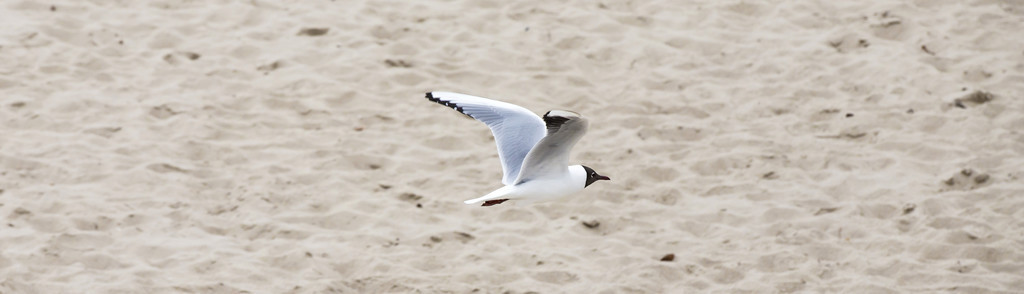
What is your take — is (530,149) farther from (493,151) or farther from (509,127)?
(493,151)

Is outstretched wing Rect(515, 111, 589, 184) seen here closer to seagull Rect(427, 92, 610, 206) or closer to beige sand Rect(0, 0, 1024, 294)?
seagull Rect(427, 92, 610, 206)

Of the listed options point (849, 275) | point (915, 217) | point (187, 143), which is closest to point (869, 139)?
point (915, 217)

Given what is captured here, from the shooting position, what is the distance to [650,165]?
6270 mm

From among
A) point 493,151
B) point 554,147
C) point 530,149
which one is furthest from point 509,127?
point 493,151

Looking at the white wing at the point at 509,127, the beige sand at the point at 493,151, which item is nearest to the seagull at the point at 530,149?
the white wing at the point at 509,127

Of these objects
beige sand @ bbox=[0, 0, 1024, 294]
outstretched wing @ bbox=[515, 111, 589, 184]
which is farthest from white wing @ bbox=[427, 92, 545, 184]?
beige sand @ bbox=[0, 0, 1024, 294]

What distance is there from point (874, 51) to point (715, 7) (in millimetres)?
982

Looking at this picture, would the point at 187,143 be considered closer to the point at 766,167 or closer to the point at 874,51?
the point at 766,167

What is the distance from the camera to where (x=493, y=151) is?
6.46 meters

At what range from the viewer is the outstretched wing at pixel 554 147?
4164 mm

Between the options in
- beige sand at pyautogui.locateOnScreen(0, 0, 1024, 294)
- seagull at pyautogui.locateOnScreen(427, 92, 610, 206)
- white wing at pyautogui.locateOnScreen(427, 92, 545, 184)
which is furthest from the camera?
beige sand at pyautogui.locateOnScreen(0, 0, 1024, 294)

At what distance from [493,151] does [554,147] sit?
6.52 feet

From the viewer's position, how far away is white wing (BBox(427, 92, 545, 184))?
4785mm

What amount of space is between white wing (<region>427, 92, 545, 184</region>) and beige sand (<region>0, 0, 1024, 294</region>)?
71 cm
